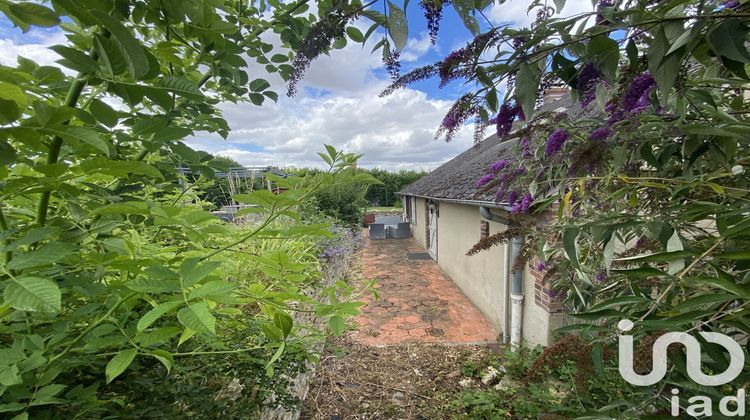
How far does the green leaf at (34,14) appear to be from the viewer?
1.58 ft

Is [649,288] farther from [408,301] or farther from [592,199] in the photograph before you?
[408,301]

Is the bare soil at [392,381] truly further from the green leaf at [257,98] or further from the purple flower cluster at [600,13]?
the purple flower cluster at [600,13]

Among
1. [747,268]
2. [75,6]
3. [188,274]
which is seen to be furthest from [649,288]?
[75,6]

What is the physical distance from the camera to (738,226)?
69 cm

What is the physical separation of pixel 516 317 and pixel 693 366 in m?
3.66

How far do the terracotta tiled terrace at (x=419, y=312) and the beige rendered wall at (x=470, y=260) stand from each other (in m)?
0.23

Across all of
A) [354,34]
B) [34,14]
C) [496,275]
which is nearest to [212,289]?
[34,14]

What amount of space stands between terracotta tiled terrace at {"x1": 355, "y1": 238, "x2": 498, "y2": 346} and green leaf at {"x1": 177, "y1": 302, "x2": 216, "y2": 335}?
405 cm

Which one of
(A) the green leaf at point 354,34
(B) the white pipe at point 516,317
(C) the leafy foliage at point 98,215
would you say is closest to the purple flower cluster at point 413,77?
(C) the leafy foliage at point 98,215

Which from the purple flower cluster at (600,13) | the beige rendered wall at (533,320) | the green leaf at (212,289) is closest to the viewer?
the green leaf at (212,289)

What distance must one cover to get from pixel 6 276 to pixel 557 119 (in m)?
2.04

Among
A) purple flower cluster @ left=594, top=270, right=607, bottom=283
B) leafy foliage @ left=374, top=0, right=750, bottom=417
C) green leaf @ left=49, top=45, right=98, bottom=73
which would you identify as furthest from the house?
green leaf @ left=49, top=45, right=98, bottom=73

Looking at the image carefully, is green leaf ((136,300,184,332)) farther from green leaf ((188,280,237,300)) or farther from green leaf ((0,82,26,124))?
green leaf ((0,82,26,124))

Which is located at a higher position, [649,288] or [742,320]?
[742,320]
